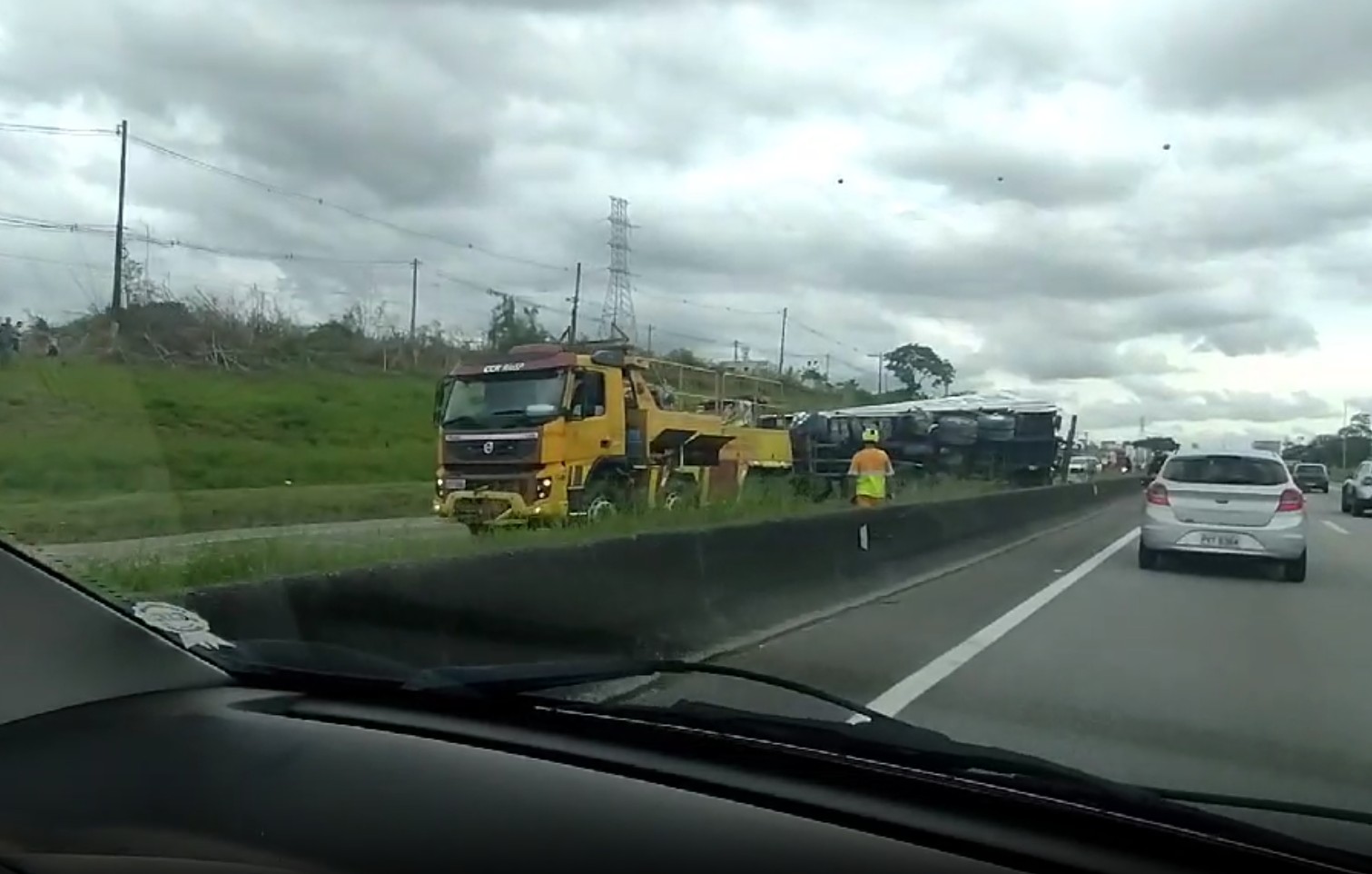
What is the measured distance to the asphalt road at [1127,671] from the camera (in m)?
5.43

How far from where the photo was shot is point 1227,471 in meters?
19.4

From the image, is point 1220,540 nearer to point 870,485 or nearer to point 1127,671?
point 870,485

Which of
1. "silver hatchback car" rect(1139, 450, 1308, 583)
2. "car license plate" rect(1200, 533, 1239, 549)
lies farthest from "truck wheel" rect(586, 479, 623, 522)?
"car license plate" rect(1200, 533, 1239, 549)

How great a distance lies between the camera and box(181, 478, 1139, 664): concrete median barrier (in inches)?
283

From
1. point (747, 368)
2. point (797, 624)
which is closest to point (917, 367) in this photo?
point (747, 368)

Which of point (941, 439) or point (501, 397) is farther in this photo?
point (941, 439)

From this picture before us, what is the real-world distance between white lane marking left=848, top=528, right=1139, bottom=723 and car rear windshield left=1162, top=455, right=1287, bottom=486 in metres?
2.00

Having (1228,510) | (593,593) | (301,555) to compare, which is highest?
(1228,510)

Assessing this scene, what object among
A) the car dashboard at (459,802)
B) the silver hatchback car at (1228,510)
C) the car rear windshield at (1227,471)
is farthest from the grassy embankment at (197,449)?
the car rear windshield at (1227,471)

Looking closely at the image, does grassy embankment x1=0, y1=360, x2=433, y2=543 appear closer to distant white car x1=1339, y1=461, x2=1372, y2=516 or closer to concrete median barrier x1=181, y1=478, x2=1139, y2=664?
concrete median barrier x1=181, y1=478, x2=1139, y2=664

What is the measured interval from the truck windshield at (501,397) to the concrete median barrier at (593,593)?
15.0 ft

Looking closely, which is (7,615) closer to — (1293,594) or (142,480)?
(142,480)

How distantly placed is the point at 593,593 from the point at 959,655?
8.66 ft

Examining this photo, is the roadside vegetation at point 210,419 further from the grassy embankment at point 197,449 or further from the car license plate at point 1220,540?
the car license plate at point 1220,540
